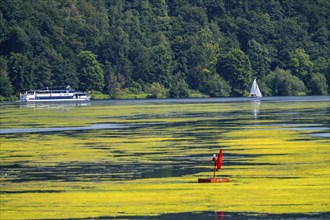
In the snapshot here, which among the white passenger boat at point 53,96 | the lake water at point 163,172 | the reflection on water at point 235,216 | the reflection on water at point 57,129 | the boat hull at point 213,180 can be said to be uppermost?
the boat hull at point 213,180

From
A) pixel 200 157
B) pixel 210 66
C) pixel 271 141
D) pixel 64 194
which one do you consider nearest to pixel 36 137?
pixel 271 141

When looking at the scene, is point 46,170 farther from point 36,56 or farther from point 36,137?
point 36,56

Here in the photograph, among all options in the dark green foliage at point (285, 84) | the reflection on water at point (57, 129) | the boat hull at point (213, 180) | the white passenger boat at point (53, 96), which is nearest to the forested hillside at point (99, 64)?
the dark green foliage at point (285, 84)

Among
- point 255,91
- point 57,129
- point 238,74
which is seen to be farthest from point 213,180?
point 238,74

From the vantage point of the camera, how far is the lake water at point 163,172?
29984 millimetres

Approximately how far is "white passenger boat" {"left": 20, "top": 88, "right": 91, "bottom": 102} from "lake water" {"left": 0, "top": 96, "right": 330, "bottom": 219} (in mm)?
109694

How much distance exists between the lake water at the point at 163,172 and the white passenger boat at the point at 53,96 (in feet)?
360

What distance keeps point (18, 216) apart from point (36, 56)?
160903 mm

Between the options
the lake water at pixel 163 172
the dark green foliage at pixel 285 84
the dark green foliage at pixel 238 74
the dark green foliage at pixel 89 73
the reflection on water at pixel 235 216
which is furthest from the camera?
the dark green foliage at pixel 238 74

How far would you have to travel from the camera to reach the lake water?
30.0 meters

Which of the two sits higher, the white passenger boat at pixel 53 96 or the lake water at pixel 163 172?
the lake water at pixel 163 172

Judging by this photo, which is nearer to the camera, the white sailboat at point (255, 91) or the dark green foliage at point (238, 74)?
the white sailboat at point (255, 91)

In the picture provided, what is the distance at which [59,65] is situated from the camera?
612ft

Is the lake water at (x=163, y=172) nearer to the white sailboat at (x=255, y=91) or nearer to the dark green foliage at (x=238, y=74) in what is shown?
the white sailboat at (x=255, y=91)
